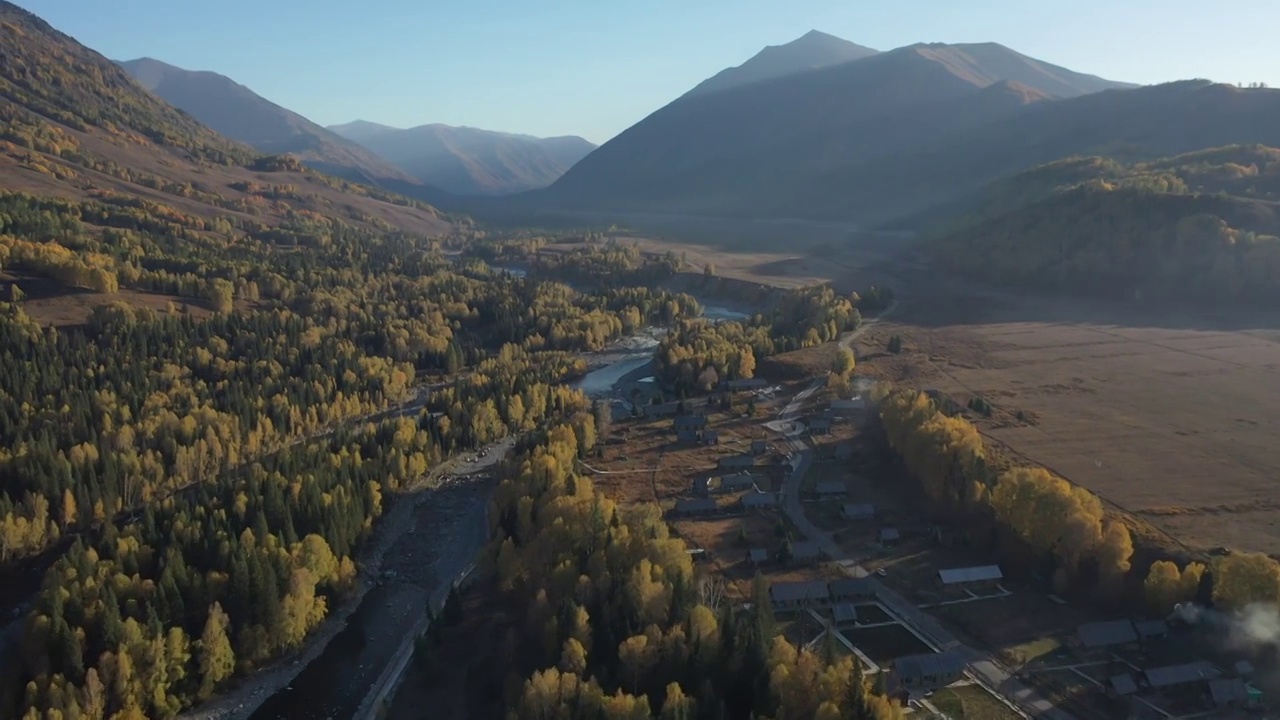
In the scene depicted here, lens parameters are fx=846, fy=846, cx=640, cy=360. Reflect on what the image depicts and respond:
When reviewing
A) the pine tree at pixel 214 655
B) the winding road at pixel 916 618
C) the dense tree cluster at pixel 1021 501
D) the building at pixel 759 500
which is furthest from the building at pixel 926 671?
the pine tree at pixel 214 655

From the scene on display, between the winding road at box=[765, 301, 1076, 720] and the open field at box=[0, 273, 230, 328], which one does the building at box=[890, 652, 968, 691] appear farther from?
the open field at box=[0, 273, 230, 328]

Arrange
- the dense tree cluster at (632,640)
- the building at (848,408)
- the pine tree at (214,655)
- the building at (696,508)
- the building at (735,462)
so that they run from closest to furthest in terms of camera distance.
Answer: the dense tree cluster at (632,640), the pine tree at (214,655), the building at (696,508), the building at (735,462), the building at (848,408)

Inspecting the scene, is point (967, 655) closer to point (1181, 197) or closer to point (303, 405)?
point (303, 405)

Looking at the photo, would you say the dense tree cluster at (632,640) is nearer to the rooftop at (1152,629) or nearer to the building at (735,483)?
the building at (735,483)

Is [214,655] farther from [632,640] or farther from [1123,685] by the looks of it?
[1123,685]

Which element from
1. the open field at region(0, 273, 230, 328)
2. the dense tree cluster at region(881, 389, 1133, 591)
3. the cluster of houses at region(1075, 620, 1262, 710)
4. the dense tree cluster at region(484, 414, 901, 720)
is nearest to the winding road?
the cluster of houses at region(1075, 620, 1262, 710)

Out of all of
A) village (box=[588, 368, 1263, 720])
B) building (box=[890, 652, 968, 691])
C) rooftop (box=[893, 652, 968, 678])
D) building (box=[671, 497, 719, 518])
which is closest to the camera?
village (box=[588, 368, 1263, 720])
